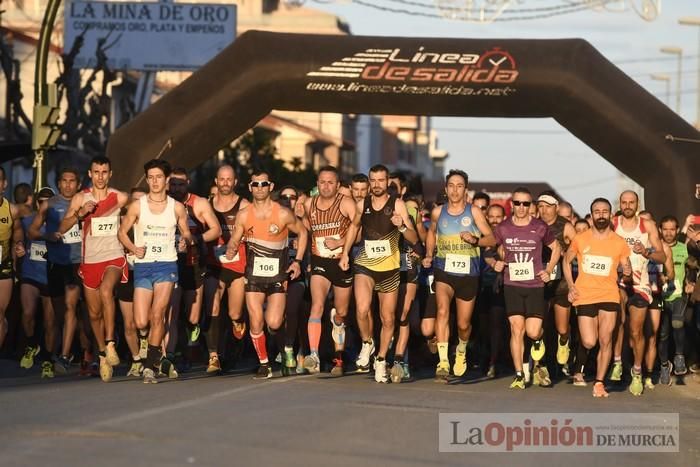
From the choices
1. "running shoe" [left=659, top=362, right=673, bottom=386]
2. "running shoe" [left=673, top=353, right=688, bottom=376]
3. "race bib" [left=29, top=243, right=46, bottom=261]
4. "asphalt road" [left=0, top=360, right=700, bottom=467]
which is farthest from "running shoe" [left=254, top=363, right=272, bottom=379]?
"running shoe" [left=673, top=353, right=688, bottom=376]

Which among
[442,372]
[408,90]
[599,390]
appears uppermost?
[408,90]

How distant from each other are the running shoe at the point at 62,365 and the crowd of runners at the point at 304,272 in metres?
0.01

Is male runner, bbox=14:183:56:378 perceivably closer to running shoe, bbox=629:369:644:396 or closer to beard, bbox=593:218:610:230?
beard, bbox=593:218:610:230

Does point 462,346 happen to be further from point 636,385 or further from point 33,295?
point 33,295

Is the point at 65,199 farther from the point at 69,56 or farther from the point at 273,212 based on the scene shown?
the point at 69,56

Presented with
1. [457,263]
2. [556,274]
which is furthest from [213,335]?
[556,274]

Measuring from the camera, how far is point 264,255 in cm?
1464

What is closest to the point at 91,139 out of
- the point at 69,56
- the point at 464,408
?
the point at 69,56

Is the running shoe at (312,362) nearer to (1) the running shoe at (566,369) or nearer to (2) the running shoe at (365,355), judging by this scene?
(2) the running shoe at (365,355)

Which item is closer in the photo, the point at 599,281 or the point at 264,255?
the point at 264,255

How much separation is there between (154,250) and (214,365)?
5.89 feet

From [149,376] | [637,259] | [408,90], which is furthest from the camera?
[408,90]

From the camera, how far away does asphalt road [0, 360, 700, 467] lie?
868 centimetres

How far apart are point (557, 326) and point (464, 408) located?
4.48 metres
